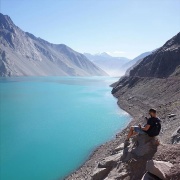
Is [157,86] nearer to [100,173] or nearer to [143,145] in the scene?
[100,173]

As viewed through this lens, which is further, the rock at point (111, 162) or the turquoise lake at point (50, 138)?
the turquoise lake at point (50, 138)

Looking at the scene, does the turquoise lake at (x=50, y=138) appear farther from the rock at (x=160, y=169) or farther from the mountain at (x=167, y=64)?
the mountain at (x=167, y=64)

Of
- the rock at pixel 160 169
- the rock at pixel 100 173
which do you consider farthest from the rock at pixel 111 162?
the rock at pixel 160 169

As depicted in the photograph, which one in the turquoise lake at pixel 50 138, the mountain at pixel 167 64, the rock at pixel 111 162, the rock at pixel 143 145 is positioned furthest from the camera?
the mountain at pixel 167 64

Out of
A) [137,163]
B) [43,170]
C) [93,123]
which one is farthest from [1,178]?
[93,123]

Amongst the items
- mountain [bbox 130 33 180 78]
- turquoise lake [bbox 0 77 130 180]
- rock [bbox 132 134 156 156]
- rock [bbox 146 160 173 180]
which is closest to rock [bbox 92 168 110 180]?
rock [bbox 132 134 156 156]

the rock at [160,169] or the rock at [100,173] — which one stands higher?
the rock at [160,169]

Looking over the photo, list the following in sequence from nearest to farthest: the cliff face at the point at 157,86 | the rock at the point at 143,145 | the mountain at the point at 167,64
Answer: the rock at the point at 143,145 → the cliff face at the point at 157,86 → the mountain at the point at 167,64

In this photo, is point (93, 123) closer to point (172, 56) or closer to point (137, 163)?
point (137, 163)

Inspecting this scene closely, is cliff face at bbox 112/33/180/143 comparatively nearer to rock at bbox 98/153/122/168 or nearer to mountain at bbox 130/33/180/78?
mountain at bbox 130/33/180/78
